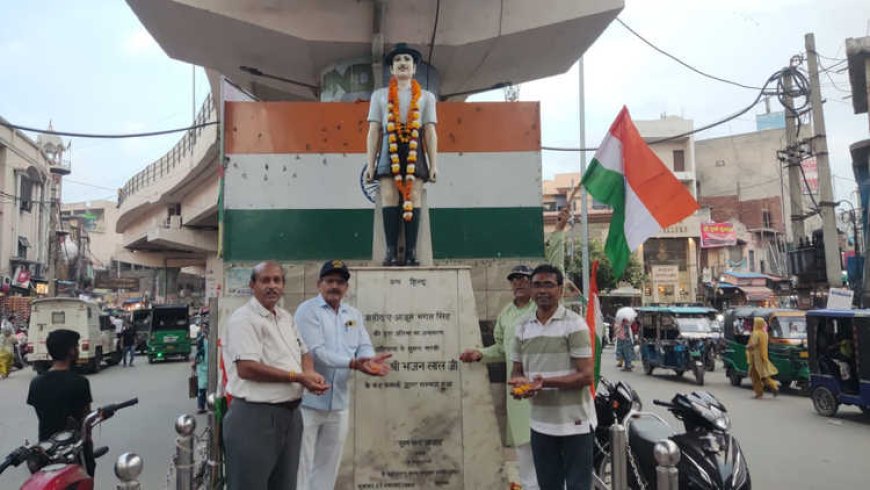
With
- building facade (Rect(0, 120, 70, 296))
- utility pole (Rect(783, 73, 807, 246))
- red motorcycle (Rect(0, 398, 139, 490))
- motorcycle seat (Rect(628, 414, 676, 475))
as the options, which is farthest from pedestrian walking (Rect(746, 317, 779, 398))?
building facade (Rect(0, 120, 70, 296))

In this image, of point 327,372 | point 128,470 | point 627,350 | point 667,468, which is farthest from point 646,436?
point 627,350

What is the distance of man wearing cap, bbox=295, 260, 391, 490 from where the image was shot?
4094 mm

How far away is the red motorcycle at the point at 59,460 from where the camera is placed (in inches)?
134

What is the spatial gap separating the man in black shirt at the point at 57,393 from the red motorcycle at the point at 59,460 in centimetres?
32

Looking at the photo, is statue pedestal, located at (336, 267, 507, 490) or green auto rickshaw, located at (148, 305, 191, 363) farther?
green auto rickshaw, located at (148, 305, 191, 363)

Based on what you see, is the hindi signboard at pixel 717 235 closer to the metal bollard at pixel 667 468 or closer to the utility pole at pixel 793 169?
the utility pole at pixel 793 169

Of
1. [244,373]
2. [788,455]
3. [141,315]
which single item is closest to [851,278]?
[788,455]

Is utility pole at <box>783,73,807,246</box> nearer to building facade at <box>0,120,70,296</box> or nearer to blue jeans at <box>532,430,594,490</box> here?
blue jeans at <box>532,430,594,490</box>

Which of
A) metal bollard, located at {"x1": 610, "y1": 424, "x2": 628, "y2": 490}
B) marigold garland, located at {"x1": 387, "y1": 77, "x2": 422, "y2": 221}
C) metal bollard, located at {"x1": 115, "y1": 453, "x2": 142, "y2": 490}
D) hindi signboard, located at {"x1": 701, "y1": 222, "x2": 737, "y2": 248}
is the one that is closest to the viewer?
metal bollard, located at {"x1": 115, "y1": 453, "x2": 142, "y2": 490}

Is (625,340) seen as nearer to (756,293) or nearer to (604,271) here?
(604,271)

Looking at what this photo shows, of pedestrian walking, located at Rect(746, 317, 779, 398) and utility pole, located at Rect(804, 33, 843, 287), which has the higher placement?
utility pole, located at Rect(804, 33, 843, 287)

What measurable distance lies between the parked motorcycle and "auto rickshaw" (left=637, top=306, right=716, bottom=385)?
39.5ft

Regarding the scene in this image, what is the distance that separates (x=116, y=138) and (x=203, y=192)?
13.6 meters

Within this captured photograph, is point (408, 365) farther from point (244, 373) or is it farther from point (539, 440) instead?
point (244, 373)
